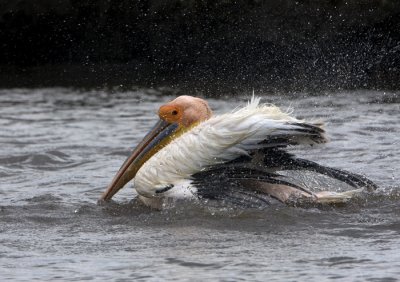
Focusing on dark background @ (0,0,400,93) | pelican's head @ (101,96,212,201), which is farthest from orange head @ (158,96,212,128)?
dark background @ (0,0,400,93)

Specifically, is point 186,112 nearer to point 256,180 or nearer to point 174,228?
point 256,180

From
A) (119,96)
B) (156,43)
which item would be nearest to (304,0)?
(156,43)

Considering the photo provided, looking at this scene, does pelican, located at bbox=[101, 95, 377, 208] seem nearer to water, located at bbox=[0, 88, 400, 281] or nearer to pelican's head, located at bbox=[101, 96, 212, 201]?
water, located at bbox=[0, 88, 400, 281]

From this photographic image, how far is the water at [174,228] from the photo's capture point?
18.3ft

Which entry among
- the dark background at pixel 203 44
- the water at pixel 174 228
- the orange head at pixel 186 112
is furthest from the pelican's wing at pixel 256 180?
the dark background at pixel 203 44

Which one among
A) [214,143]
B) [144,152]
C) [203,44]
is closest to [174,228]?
[214,143]

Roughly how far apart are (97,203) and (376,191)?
1.93 meters

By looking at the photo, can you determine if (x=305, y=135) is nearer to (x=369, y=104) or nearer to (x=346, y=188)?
(x=346, y=188)

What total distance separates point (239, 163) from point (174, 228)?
0.60 metres

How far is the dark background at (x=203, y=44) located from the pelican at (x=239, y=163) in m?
6.21

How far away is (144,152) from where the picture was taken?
24.6 feet

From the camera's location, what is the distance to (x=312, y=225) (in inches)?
256

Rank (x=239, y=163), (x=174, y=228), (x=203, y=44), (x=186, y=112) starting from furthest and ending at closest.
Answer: (x=203, y=44) < (x=186, y=112) < (x=239, y=163) < (x=174, y=228)

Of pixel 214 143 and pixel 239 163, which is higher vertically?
pixel 214 143
